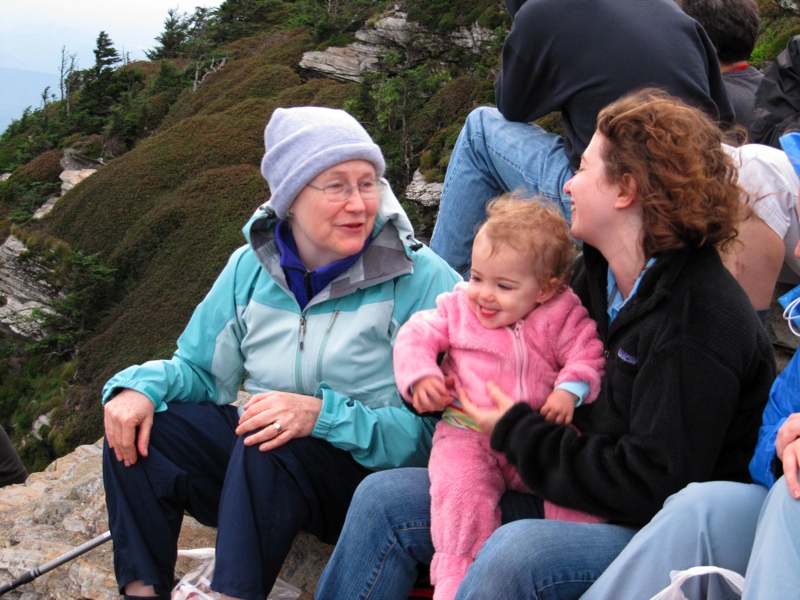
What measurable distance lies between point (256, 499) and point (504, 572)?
3.33 ft

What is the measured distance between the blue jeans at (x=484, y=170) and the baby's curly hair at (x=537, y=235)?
1243mm

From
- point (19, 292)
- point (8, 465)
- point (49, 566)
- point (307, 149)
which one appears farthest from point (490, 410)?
point (19, 292)

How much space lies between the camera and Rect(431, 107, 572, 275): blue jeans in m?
Result: 3.92

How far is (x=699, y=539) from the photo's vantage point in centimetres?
190

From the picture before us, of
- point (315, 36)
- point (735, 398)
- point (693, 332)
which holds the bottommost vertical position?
point (315, 36)

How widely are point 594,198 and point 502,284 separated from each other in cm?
41

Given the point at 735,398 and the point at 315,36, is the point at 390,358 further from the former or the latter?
the point at 315,36

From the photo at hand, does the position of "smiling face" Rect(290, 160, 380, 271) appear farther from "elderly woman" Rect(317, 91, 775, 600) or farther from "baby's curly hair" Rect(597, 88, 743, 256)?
"baby's curly hair" Rect(597, 88, 743, 256)

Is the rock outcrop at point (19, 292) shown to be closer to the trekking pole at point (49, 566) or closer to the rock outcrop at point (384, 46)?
the rock outcrop at point (384, 46)

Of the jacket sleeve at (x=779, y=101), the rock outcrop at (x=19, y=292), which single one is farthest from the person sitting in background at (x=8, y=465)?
the rock outcrop at (x=19, y=292)

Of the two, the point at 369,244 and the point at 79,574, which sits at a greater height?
the point at 369,244

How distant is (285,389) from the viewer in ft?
10.3

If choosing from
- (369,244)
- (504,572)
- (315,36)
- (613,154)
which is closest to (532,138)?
(369,244)

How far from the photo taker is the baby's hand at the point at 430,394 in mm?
2553
